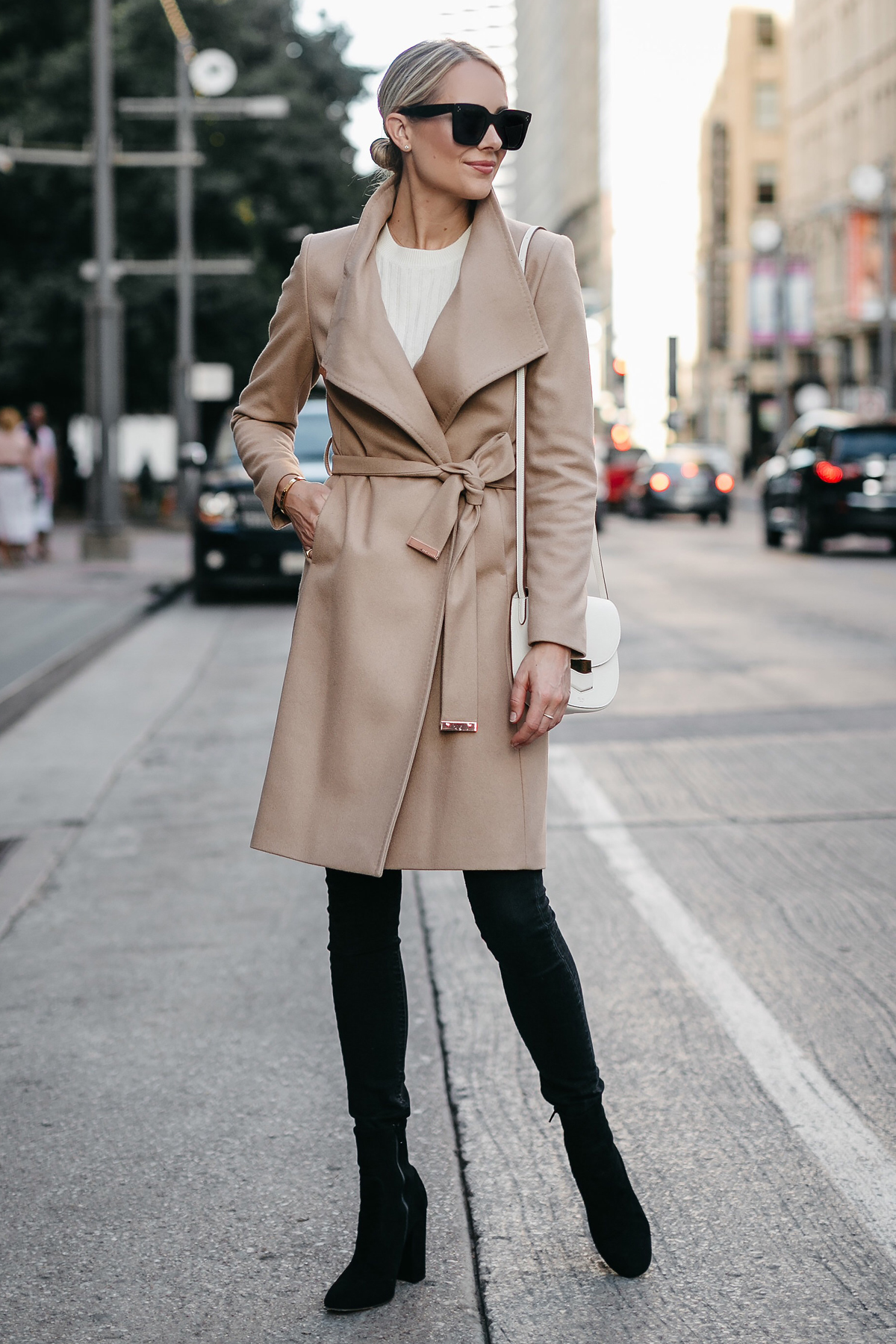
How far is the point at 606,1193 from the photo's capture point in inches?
111

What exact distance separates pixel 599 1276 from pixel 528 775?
2.72 feet

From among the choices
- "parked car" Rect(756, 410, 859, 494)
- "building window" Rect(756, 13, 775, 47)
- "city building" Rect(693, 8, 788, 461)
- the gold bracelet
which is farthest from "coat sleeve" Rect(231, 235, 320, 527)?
"building window" Rect(756, 13, 775, 47)

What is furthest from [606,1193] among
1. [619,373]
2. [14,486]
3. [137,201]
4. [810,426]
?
[619,373]

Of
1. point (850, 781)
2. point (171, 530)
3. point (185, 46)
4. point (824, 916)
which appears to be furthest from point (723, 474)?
point (824, 916)

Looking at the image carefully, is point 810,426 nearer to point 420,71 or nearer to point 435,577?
point 420,71

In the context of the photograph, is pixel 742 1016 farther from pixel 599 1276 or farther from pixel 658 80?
pixel 658 80

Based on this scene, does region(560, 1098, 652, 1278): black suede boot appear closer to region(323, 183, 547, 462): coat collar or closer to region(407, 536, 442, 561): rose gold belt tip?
region(407, 536, 442, 561): rose gold belt tip

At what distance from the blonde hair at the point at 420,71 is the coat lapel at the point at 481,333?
0.69 ft

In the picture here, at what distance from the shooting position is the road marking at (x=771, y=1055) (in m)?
3.21

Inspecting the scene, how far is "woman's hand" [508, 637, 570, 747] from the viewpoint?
8.71 ft

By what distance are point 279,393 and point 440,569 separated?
1.57 feet

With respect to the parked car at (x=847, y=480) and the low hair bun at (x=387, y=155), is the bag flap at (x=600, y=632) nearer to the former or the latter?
the low hair bun at (x=387, y=155)

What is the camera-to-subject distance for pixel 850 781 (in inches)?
288

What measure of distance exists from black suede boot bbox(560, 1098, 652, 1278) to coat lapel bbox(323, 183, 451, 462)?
1.06 m
